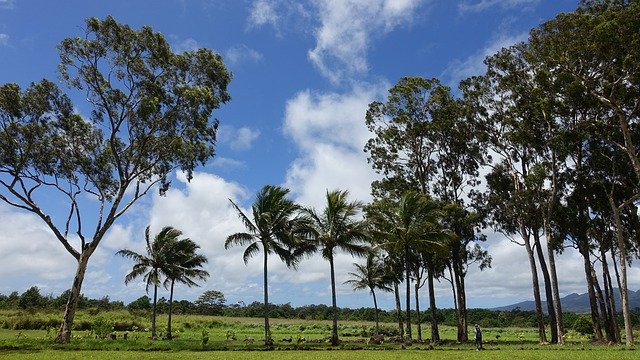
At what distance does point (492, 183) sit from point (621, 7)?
1627 centimetres

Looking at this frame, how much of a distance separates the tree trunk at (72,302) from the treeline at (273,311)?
46973mm

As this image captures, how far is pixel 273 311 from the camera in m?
113

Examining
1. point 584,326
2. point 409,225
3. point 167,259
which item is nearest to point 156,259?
point 167,259

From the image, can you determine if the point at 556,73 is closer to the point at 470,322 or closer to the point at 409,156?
the point at 409,156

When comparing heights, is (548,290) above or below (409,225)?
below

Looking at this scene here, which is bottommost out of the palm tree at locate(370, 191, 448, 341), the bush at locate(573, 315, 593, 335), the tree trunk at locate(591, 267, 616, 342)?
the bush at locate(573, 315, 593, 335)

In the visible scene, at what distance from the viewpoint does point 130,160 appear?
33.3m

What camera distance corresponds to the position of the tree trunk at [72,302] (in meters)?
27.0

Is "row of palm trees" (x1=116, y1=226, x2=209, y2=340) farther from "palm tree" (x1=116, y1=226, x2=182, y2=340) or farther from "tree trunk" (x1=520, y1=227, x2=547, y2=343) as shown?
"tree trunk" (x1=520, y1=227, x2=547, y2=343)

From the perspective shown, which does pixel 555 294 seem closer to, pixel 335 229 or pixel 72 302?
pixel 335 229

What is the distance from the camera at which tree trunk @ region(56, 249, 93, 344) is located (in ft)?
88.4

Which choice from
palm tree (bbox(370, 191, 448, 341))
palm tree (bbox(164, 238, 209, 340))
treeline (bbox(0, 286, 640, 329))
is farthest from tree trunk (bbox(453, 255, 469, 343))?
treeline (bbox(0, 286, 640, 329))

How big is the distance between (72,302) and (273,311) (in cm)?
8804

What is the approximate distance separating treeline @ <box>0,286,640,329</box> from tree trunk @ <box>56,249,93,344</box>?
47.0m
